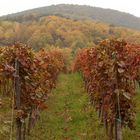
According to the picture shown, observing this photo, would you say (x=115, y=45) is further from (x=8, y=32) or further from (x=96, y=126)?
(x=8, y=32)

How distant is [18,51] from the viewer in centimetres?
1443

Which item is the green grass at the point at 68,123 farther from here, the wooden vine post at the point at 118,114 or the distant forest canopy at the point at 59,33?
the distant forest canopy at the point at 59,33

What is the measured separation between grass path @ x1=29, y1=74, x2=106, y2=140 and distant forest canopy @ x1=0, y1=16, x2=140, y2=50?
9747cm

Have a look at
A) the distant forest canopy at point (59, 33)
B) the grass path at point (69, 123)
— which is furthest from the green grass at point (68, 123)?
the distant forest canopy at point (59, 33)

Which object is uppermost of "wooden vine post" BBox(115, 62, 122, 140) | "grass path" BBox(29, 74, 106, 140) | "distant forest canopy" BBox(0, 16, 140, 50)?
"wooden vine post" BBox(115, 62, 122, 140)

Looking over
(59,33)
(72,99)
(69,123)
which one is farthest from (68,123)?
(59,33)

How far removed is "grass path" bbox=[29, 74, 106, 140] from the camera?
65.2 feet

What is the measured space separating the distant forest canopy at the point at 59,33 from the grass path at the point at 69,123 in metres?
97.5

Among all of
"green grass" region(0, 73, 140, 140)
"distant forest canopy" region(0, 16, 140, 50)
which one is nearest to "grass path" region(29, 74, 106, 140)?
"green grass" region(0, 73, 140, 140)

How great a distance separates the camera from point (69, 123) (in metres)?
22.9

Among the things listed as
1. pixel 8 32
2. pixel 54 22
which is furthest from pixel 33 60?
pixel 54 22

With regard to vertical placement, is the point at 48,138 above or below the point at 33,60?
below

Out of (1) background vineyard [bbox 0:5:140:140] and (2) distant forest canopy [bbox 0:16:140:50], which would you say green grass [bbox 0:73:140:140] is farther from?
(2) distant forest canopy [bbox 0:16:140:50]

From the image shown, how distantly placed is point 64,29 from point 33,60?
144m
